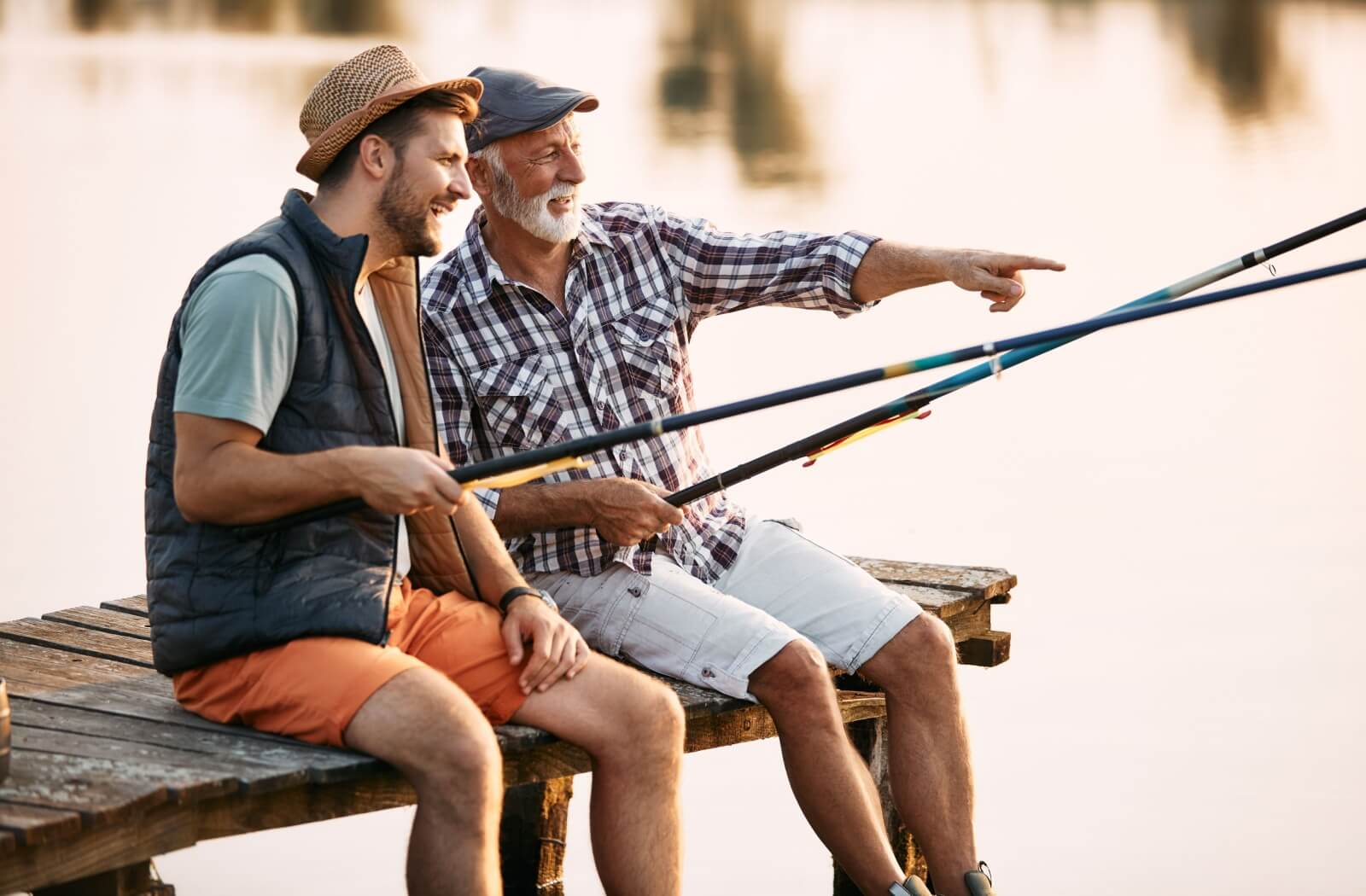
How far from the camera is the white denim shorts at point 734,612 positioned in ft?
12.1

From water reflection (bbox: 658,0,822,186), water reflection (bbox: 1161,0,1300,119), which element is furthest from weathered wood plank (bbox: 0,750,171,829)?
water reflection (bbox: 1161,0,1300,119)

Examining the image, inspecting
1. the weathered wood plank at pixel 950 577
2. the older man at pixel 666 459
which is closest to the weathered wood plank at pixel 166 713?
the older man at pixel 666 459

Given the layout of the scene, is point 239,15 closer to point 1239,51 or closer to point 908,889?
point 1239,51

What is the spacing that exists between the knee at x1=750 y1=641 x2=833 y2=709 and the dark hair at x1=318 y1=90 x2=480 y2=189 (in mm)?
1024

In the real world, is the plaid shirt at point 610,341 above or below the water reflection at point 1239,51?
below

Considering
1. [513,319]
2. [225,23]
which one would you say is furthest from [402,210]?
[225,23]

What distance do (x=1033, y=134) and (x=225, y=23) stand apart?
30.5 ft

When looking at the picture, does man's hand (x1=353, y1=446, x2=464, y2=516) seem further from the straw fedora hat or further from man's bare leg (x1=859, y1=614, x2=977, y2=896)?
man's bare leg (x1=859, y1=614, x2=977, y2=896)

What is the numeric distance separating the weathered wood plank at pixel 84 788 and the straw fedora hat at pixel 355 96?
921 millimetres

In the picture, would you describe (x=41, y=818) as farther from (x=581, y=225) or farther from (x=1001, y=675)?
(x=1001, y=675)

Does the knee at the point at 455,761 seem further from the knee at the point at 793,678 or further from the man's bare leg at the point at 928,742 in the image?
the man's bare leg at the point at 928,742

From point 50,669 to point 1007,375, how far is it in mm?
6290

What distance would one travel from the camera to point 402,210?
3.31 m

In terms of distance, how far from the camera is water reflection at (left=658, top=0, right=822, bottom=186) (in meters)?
14.7
